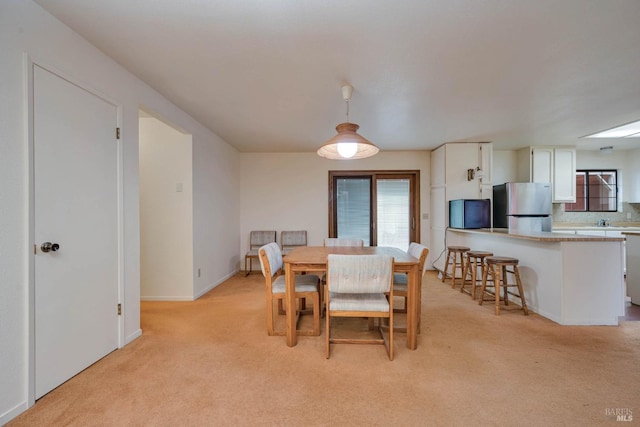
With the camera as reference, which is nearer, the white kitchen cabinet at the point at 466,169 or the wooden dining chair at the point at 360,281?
the wooden dining chair at the point at 360,281

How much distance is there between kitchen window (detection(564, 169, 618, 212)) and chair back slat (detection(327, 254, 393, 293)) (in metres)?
5.66

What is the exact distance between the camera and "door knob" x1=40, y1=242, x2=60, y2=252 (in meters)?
1.63

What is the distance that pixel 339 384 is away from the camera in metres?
1.74

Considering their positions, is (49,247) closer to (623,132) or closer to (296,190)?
(296,190)

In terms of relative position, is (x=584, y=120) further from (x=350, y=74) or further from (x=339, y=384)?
(x=339, y=384)

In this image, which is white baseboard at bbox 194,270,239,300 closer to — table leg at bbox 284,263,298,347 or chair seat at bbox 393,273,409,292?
table leg at bbox 284,263,298,347

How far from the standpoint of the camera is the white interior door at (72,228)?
1628mm

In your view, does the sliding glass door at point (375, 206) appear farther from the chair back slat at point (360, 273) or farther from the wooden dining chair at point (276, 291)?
the chair back slat at point (360, 273)

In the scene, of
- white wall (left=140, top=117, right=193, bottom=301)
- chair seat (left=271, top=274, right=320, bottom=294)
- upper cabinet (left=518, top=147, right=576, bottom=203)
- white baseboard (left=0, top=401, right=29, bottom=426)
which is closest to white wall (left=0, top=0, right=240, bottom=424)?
white baseboard (left=0, top=401, right=29, bottom=426)

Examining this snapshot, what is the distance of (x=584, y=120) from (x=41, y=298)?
19.4 ft

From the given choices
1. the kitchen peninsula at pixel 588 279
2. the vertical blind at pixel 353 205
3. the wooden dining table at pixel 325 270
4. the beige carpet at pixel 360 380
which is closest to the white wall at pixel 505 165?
the vertical blind at pixel 353 205

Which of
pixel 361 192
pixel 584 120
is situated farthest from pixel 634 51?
pixel 361 192

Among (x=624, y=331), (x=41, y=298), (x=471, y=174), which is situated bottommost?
(x=624, y=331)

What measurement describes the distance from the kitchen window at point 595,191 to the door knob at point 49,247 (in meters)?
7.64
